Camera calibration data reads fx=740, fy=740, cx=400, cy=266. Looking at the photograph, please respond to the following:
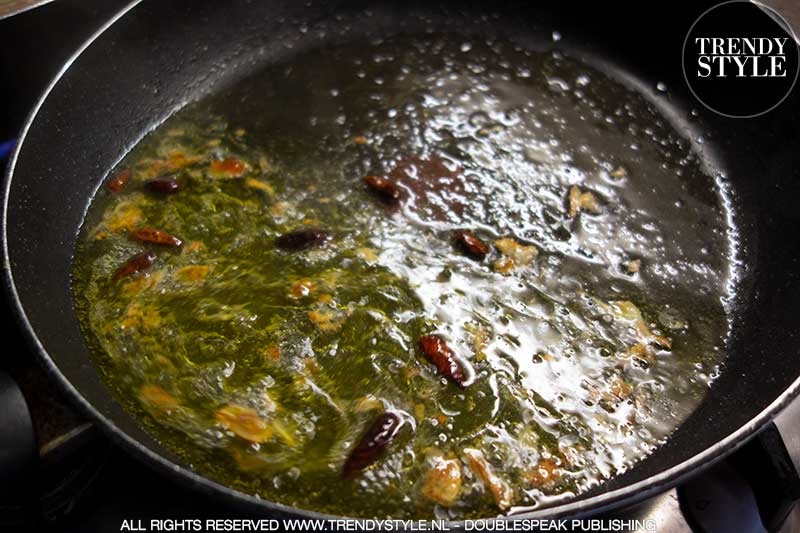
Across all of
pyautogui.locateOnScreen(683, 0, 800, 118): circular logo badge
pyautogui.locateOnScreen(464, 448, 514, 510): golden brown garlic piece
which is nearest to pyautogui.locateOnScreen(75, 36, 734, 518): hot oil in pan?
pyautogui.locateOnScreen(464, 448, 514, 510): golden brown garlic piece

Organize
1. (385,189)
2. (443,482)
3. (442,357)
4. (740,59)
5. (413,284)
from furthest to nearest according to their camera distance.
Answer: (740,59), (385,189), (413,284), (442,357), (443,482)

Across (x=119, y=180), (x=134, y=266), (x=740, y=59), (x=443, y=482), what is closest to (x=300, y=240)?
(x=134, y=266)

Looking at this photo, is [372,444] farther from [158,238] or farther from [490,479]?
[158,238]

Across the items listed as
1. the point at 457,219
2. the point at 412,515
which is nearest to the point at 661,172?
the point at 457,219

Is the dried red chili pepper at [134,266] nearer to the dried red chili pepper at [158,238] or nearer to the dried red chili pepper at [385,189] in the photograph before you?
the dried red chili pepper at [158,238]

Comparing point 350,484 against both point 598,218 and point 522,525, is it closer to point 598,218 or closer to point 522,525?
point 522,525

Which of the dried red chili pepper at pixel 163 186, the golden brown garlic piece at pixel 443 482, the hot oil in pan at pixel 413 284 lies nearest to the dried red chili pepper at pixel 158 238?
the hot oil in pan at pixel 413 284

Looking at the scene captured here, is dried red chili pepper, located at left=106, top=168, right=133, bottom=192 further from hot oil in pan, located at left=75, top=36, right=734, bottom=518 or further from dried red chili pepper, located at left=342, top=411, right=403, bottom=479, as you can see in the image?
dried red chili pepper, located at left=342, top=411, right=403, bottom=479
